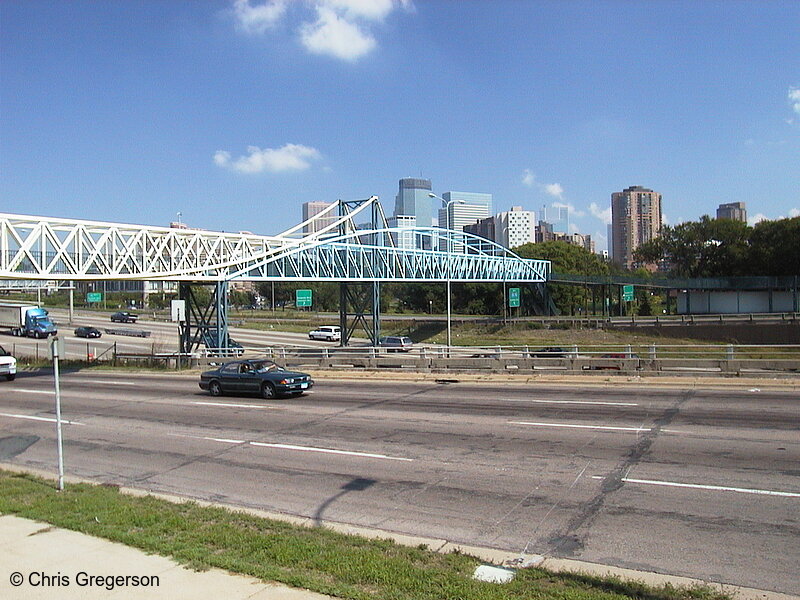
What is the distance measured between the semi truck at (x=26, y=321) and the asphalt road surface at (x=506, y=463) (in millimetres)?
57220

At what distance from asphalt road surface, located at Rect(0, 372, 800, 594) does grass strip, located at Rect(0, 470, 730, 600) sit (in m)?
1.03

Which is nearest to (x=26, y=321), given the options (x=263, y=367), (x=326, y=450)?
(x=263, y=367)

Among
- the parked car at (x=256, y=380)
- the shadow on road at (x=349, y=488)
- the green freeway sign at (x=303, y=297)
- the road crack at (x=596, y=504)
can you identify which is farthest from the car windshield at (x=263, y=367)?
the green freeway sign at (x=303, y=297)

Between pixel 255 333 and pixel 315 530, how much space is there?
70.8 m

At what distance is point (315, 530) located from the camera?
29.4 ft

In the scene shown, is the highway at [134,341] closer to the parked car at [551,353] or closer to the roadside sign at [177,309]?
the roadside sign at [177,309]

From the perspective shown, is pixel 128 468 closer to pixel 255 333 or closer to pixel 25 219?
pixel 25 219

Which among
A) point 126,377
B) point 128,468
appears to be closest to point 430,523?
point 128,468

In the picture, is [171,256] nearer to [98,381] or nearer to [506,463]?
[98,381]

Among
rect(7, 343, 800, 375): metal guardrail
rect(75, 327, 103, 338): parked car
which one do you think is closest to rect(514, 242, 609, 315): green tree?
rect(75, 327, 103, 338): parked car

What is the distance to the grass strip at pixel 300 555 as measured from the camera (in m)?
6.73

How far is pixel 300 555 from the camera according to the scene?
7.76 m

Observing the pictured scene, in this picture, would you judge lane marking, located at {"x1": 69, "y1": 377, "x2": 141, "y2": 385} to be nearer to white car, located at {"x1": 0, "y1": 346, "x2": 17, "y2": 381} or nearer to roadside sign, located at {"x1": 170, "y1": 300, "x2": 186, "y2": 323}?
white car, located at {"x1": 0, "y1": 346, "x2": 17, "y2": 381}

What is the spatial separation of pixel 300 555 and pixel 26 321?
256ft
